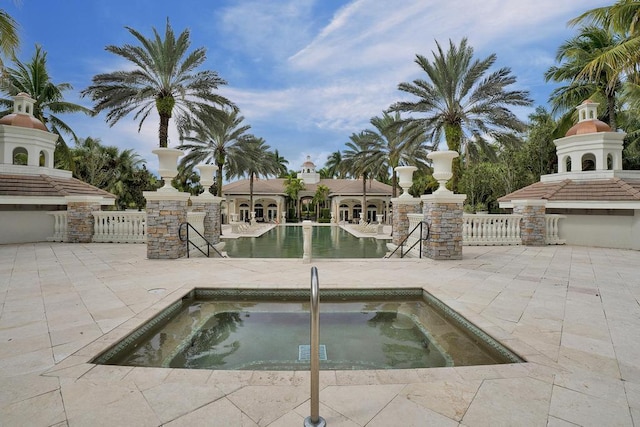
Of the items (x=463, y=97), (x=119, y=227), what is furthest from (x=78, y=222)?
(x=463, y=97)

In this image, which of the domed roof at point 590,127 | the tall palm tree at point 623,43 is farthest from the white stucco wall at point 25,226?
the domed roof at point 590,127

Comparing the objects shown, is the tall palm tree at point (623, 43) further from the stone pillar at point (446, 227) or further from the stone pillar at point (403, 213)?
the stone pillar at point (403, 213)

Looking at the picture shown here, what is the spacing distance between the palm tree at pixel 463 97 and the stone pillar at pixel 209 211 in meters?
9.92

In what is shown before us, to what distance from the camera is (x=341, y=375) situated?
2.78 meters

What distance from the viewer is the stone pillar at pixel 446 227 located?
345 inches

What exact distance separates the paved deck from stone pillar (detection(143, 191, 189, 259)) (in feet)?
7.97

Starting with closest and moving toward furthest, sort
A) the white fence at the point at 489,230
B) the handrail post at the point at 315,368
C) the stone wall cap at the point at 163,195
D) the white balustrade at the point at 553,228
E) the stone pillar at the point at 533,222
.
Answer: the handrail post at the point at 315,368 → the stone wall cap at the point at 163,195 → the white fence at the point at 489,230 → the stone pillar at the point at 533,222 → the white balustrade at the point at 553,228

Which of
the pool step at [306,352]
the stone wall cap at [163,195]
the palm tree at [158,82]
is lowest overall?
the pool step at [306,352]

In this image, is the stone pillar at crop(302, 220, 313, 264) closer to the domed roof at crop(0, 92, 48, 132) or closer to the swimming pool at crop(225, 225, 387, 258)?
the swimming pool at crop(225, 225, 387, 258)

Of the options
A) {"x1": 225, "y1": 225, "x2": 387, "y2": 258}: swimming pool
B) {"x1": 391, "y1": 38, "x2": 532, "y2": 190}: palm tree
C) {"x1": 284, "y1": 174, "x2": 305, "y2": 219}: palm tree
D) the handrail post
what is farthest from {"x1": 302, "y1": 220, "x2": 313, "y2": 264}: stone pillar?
{"x1": 284, "y1": 174, "x2": 305, "y2": 219}: palm tree

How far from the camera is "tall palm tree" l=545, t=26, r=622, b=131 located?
17266mm

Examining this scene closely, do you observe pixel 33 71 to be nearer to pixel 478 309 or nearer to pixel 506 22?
pixel 506 22

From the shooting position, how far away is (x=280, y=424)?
2117 millimetres

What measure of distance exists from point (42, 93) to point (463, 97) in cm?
2486
